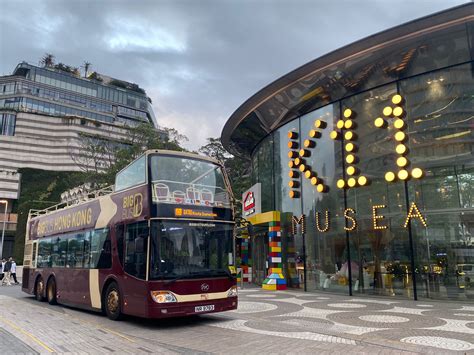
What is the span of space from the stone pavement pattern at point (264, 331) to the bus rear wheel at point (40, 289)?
2.38 meters

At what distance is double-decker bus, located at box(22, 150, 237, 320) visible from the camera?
9148 mm

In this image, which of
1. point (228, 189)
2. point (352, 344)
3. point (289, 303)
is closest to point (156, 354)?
point (352, 344)

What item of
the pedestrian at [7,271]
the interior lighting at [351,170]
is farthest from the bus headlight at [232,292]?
the pedestrian at [7,271]

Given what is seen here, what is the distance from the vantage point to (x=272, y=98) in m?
18.0

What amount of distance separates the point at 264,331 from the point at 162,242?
3.02 meters

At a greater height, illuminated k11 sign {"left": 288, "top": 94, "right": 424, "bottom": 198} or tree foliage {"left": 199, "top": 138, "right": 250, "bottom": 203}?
tree foliage {"left": 199, "top": 138, "right": 250, "bottom": 203}

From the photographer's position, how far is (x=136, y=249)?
30.6 ft

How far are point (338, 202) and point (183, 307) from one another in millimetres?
9620

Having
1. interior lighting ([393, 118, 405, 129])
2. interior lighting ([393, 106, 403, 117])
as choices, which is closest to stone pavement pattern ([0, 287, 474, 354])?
interior lighting ([393, 118, 405, 129])

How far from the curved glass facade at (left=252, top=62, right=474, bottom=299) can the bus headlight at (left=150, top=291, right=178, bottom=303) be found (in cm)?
916

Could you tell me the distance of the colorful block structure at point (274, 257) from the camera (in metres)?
19.2

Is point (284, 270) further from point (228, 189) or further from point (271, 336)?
point (271, 336)

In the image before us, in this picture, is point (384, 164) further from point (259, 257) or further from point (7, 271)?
point (7, 271)

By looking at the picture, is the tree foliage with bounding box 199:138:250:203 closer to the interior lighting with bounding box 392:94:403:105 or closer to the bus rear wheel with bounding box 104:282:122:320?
the interior lighting with bounding box 392:94:403:105
